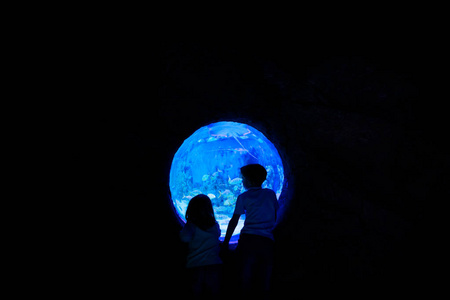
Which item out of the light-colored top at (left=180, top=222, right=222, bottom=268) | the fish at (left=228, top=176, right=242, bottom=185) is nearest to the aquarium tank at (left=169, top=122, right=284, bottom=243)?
the fish at (left=228, top=176, right=242, bottom=185)

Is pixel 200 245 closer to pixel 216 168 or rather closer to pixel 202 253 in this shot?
pixel 202 253

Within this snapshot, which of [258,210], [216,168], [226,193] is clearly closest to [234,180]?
[226,193]

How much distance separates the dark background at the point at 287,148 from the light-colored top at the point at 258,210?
44 centimetres

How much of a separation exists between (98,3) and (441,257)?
15.2 feet

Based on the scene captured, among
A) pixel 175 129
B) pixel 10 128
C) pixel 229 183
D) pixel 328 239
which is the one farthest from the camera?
pixel 229 183

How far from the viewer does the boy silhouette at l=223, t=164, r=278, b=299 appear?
2270mm

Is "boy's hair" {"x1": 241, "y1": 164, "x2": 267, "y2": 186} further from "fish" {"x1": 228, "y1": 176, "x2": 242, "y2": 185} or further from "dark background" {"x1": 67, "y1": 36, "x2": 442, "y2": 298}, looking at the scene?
"fish" {"x1": 228, "y1": 176, "x2": 242, "y2": 185}

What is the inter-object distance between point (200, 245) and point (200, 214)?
11.9 inches

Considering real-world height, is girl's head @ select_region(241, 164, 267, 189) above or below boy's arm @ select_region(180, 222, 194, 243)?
above

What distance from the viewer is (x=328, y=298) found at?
2.61m

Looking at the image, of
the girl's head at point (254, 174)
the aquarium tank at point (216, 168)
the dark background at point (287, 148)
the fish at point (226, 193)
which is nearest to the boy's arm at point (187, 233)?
the dark background at point (287, 148)

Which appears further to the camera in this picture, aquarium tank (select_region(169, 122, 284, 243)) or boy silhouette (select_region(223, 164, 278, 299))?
aquarium tank (select_region(169, 122, 284, 243))

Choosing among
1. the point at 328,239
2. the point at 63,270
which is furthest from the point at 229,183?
the point at 63,270

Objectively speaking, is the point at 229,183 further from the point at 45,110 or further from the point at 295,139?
the point at 45,110
